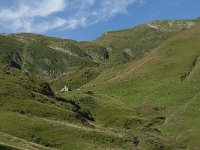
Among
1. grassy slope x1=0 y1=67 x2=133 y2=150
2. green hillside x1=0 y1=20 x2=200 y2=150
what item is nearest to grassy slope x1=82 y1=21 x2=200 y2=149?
green hillside x1=0 y1=20 x2=200 y2=150

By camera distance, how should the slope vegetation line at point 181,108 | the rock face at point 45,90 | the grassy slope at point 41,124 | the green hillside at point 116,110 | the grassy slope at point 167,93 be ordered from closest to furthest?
the grassy slope at point 41,124 < the green hillside at point 116,110 < the rock face at point 45,90 < the grassy slope at point 167,93 < the slope vegetation line at point 181,108

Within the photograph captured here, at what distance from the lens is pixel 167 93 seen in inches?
5842

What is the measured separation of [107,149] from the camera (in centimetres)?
7362

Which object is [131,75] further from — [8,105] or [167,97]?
[8,105]

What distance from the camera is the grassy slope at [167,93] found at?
108 m

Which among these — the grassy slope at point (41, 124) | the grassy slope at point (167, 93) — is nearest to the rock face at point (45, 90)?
the grassy slope at point (41, 124)

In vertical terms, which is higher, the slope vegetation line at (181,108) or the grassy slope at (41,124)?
the slope vegetation line at (181,108)

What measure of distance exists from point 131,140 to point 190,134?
79.3ft

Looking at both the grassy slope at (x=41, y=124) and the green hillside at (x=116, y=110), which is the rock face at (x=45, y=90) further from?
the grassy slope at (x=41, y=124)

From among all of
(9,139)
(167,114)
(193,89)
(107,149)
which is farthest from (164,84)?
(9,139)

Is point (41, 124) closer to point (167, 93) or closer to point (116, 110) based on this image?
point (116, 110)

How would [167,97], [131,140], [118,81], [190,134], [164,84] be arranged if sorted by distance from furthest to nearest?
1. [118,81]
2. [164,84]
3. [167,97]
4. [190,134]
5. [131,140]

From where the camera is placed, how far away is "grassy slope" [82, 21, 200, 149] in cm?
10825

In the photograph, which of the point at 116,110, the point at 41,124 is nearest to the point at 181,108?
the point at 116,110
